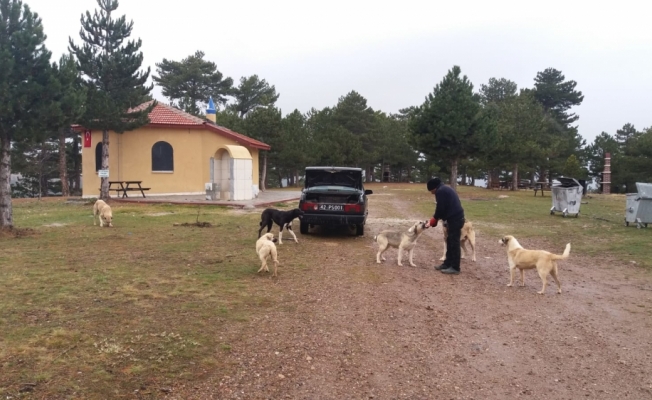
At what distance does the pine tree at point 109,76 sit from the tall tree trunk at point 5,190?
977 cm

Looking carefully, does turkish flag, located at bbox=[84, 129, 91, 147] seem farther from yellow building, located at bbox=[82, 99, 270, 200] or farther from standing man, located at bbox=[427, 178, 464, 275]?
standing man, located at bbox=[427, 178, 464, 275]

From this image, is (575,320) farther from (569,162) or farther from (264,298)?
(569,162)

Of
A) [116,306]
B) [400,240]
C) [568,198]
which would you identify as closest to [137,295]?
[116,306]

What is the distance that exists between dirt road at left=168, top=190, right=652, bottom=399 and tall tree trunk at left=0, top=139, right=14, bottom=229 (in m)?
7.78

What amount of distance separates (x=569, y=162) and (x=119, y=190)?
104 feet

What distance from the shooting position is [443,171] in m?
50.8

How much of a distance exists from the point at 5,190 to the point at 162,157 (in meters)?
13.5

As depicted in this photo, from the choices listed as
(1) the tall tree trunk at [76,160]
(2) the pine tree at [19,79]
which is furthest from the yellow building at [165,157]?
(1) the tall tree trunk at [76,160]

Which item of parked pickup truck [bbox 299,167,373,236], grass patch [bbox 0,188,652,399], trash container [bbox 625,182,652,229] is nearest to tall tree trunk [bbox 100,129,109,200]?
grass patch [bbox 0,188,652,399]

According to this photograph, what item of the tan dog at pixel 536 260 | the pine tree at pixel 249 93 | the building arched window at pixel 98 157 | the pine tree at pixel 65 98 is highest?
the pine tree at pixel 249 93

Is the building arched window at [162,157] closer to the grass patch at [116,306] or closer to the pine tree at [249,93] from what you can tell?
the grass patch at [116,306]

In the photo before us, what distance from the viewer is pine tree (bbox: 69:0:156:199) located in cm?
2119

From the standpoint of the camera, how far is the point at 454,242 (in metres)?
8.24

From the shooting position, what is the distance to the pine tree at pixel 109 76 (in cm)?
2119
